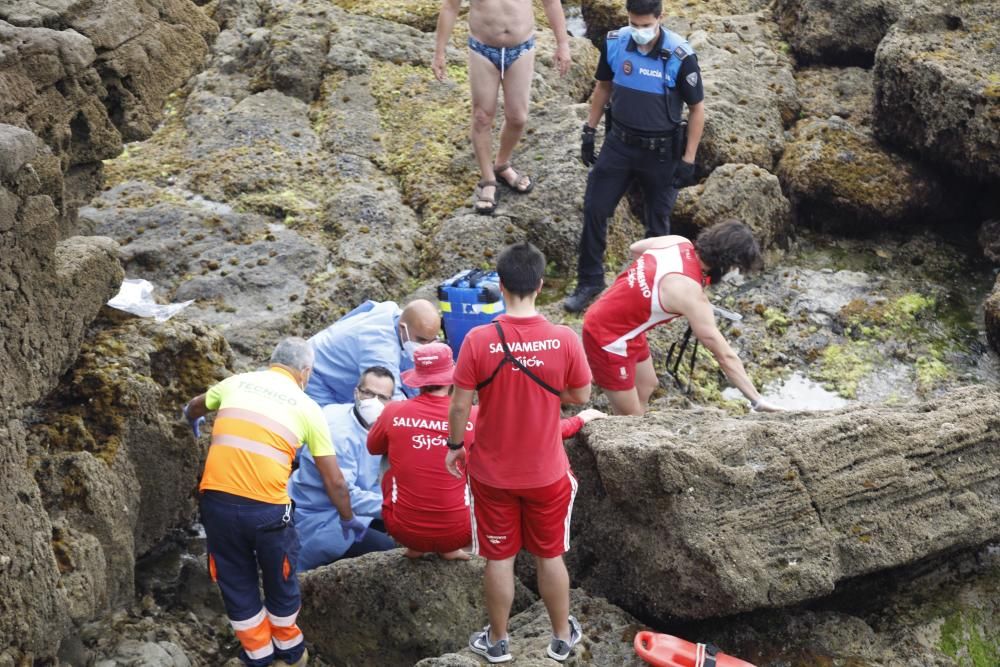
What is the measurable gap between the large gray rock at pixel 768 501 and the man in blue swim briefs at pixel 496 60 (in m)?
4.09

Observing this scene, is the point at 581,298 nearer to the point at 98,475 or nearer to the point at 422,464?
the point at 422,464

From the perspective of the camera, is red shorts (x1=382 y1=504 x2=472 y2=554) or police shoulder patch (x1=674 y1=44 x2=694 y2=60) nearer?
red shorts (x1=382 y1=504 x2=472 y2=554)

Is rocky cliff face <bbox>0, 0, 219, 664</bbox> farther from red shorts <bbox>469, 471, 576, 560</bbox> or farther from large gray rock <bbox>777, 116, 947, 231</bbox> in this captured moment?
large gray rock <bbox>777, 116, 947, 231</bbox>

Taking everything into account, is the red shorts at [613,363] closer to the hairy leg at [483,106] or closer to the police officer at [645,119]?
the police officer at [645,119]

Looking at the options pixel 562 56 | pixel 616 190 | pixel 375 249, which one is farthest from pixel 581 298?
pixel 562 56

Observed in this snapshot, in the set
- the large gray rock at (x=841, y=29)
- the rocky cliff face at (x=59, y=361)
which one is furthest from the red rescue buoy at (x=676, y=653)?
the large gray rock at (x=841, y=29)

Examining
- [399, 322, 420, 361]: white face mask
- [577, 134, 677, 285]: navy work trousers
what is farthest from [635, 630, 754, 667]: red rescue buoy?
[577, 134, 677, 285]: navy work trousers

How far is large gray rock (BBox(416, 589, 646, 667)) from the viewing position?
226 inches

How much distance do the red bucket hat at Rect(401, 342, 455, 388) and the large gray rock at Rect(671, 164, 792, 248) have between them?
4660 mm

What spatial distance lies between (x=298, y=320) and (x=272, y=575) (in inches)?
136

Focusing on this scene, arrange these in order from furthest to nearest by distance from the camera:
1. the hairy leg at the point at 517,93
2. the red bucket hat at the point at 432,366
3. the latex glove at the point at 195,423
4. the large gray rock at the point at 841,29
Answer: the large gray rock at the point at 841,29, the hairy leg at the point at 517,93, the latex glove at the point at 195,423, the red bucket hat at the point at 432,366

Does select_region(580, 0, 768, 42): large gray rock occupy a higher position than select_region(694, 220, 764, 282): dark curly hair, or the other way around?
select_region(694, 220, 764, 282): dark curly hair

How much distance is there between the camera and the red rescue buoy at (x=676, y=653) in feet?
19.0

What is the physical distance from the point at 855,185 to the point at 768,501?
18.0 ft
